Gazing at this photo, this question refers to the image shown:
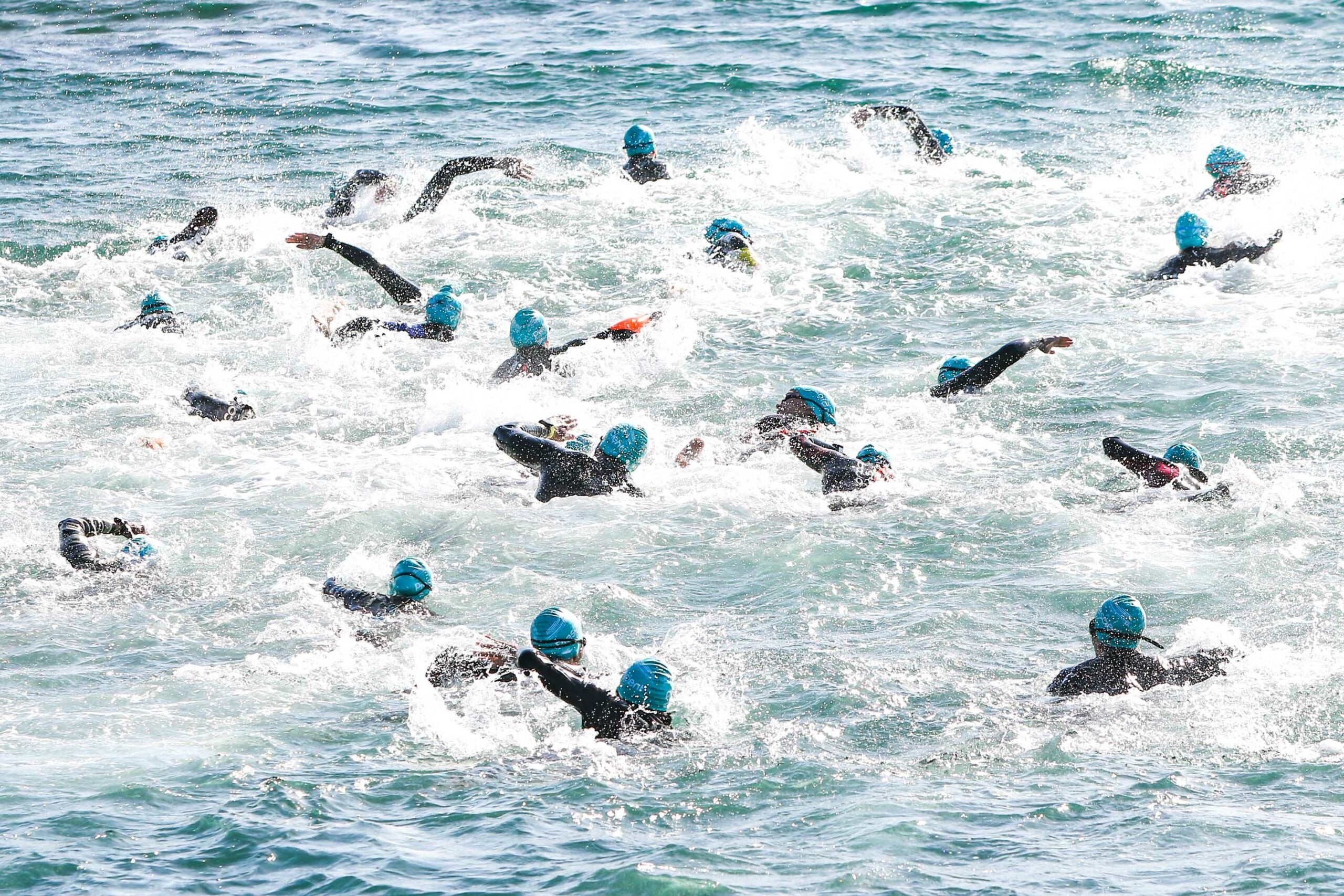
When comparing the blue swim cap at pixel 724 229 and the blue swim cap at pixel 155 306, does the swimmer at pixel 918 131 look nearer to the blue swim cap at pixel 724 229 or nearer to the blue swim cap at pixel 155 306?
the blue swim cap at pixel 724 229

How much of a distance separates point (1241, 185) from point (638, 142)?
7842 mm

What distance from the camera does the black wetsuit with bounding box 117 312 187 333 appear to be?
1528cm

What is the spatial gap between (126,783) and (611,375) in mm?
7591

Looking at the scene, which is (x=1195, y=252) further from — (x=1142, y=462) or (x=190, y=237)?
(x=190, y=237)

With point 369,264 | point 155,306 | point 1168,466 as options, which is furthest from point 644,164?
point 1168,466

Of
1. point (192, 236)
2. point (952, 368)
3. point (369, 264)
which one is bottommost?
point (952, 368)

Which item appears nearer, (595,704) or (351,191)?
(595,704)

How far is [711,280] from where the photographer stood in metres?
16.6

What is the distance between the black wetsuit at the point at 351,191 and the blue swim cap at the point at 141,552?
9.31m

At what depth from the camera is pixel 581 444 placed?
456 inches

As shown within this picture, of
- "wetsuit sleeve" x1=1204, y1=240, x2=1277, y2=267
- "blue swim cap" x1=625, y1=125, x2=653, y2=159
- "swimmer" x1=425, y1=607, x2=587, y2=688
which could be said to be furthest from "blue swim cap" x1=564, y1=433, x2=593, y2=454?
"blue swim cap" x1=625, y1=125, x2=653, y2=159

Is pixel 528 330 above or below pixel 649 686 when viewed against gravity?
above

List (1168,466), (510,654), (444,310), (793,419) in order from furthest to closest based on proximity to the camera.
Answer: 1. (444,310)
2. (793,419)
3. (1168,466)
4. (510,654)

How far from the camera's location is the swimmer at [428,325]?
1462 centimetres
